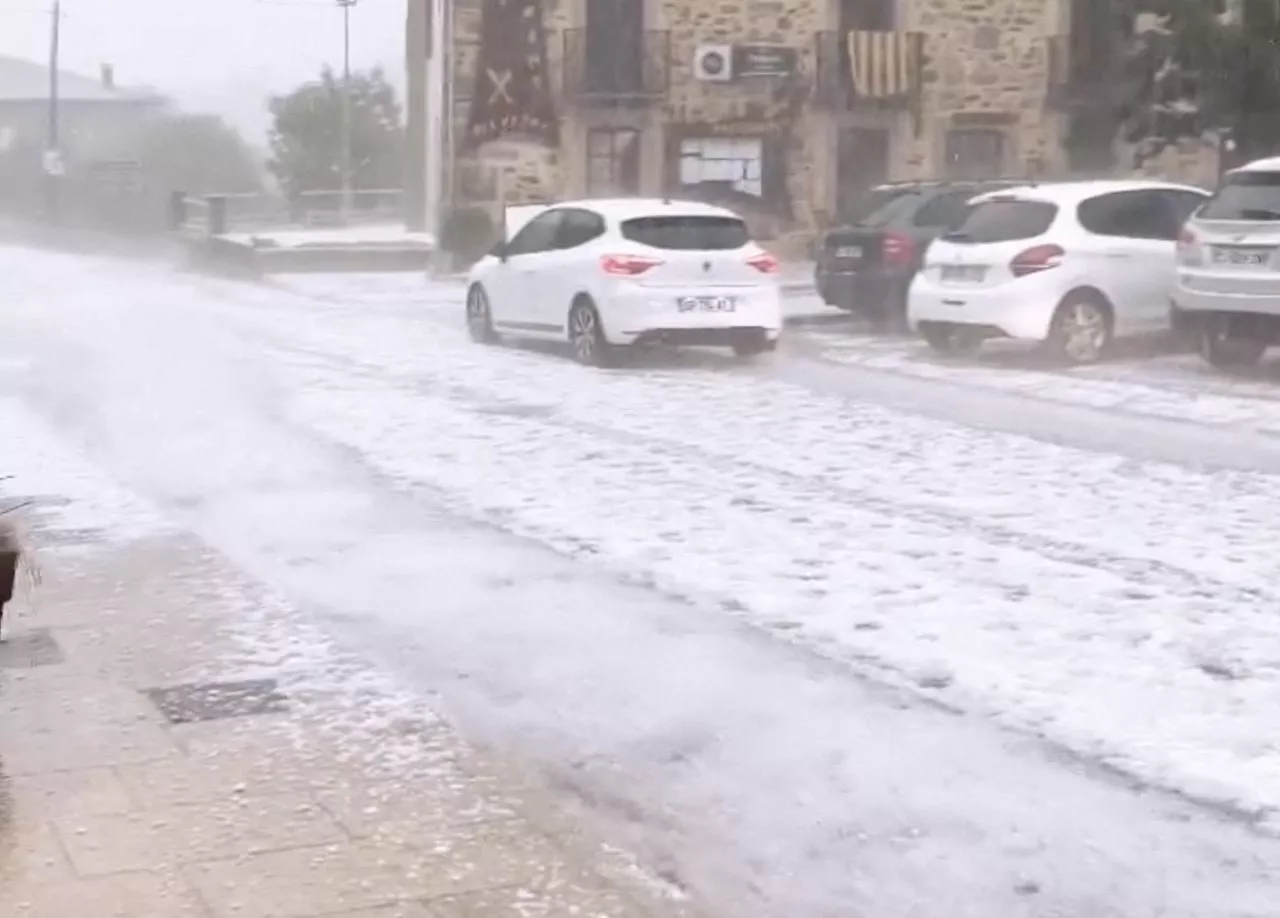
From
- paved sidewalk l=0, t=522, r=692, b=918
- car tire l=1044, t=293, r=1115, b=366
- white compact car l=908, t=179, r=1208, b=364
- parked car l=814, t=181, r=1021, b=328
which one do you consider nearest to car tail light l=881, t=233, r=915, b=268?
parked car l=814, t=181, r=1021, b=328

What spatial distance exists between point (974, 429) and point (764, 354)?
563 cm

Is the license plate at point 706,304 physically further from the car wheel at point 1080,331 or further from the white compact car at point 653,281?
the car wheel at point 1080,331

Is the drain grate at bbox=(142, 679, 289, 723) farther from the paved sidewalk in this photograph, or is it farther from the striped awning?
the striped awning

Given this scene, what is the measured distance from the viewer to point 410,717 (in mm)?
6242

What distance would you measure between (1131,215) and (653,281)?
428 centimetres

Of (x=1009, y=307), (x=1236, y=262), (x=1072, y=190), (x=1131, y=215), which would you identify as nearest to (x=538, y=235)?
(x=1009, y=307)

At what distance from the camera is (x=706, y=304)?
55.5ft

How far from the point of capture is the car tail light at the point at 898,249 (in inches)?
784

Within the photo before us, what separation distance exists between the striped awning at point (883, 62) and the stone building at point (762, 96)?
0.03 metres

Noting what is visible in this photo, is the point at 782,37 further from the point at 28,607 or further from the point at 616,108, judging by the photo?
the point at 28,607

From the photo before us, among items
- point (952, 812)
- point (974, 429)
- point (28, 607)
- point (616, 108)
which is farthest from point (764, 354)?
point (616, 108)

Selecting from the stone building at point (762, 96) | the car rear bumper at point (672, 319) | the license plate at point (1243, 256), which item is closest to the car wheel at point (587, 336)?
the car rear bumper at point (672, 319)

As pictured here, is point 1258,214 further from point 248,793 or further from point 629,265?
point 248,793

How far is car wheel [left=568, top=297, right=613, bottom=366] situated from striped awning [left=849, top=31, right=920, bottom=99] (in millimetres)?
17239
